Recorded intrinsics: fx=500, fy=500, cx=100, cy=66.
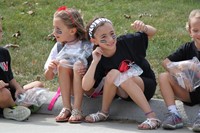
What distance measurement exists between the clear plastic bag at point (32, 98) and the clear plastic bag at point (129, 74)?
0.97 metres

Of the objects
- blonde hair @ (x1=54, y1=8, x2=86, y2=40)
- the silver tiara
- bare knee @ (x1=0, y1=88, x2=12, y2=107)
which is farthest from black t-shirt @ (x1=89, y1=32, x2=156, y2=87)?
bare knee @ (x1=0, y1=88, x2=12, y2=107)

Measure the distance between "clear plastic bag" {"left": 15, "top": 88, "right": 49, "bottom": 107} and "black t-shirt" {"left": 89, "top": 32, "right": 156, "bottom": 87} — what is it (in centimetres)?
65

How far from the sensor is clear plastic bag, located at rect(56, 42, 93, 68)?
4742 mm

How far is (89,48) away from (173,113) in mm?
1085

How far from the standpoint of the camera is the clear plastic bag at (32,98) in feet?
16.0

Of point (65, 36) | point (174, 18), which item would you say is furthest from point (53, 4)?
point (65, 36)

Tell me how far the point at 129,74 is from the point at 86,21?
137 inches

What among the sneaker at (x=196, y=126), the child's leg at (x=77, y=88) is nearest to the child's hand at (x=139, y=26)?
the child's leg at (x=77, y=88)

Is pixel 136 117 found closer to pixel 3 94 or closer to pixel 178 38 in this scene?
pixel 3 94

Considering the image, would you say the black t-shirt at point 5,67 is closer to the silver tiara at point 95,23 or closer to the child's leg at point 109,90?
the silver tiara at point 95,23

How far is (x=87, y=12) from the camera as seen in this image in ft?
27.6

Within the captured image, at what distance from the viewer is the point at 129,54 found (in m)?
4.67

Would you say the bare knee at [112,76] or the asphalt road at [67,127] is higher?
the bare knee at [112,76]

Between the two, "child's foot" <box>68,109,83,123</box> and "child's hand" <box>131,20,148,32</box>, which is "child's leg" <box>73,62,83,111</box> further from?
"child's hand" <box>131,20,148,32</box>
